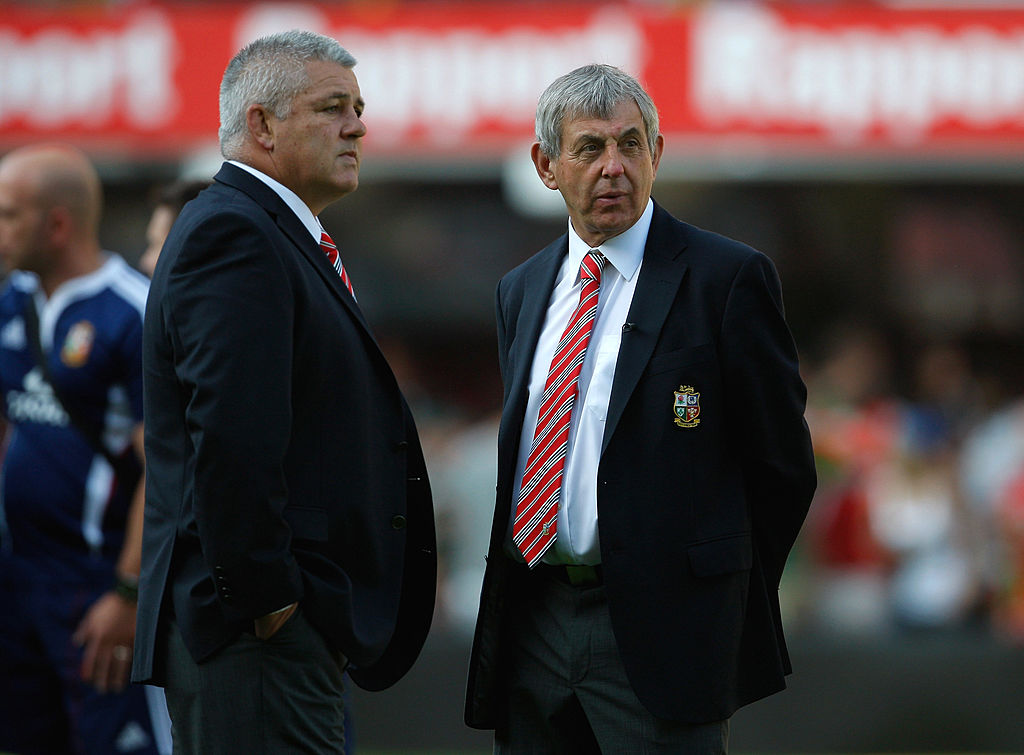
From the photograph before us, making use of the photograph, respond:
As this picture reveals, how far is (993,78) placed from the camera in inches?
332

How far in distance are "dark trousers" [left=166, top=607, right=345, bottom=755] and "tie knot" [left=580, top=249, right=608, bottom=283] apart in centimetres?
97

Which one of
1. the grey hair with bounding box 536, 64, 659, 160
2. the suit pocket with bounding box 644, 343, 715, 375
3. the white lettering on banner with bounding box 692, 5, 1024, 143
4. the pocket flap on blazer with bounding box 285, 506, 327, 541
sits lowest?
the pocket flap on blazer with bounding box 285, 506, 327, 541

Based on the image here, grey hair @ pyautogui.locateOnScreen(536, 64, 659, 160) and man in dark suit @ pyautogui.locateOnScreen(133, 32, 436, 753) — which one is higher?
grey hair @ pyautogui.locateOnScreen(536, 64, 659, 160)

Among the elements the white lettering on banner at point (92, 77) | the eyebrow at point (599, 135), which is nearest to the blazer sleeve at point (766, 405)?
the eyebrow at point (599, 135)

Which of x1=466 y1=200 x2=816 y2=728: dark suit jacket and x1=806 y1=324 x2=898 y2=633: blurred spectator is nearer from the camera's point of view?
x1=466 y1=200 x2=816 y2=728: dark suit jacket

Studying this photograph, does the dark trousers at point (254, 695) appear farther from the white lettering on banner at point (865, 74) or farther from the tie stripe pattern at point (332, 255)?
the white lettering on banner at point (865, 74)

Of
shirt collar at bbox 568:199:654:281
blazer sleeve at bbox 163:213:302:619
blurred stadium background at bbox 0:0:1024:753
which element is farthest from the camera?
blurred stadium background at bbox 0:0:1024:753

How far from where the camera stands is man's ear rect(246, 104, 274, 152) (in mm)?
2943

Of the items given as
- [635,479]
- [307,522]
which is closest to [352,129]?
[307,522]

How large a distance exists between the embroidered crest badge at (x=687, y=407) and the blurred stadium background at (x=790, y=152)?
13.6 ft

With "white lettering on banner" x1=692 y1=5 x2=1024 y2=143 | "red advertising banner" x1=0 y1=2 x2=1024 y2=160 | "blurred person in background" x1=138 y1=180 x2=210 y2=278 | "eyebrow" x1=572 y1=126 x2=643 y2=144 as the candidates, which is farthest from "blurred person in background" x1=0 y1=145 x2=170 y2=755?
"white lettering on banner" x1=692 y1=5 x2=1024 y2=143

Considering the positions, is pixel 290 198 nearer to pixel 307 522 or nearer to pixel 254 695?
pixel 307 522

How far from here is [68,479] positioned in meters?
4.05

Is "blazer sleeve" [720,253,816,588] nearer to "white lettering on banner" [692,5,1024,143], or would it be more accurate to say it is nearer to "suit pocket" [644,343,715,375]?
"suit pocket" [644,343,715,375]
